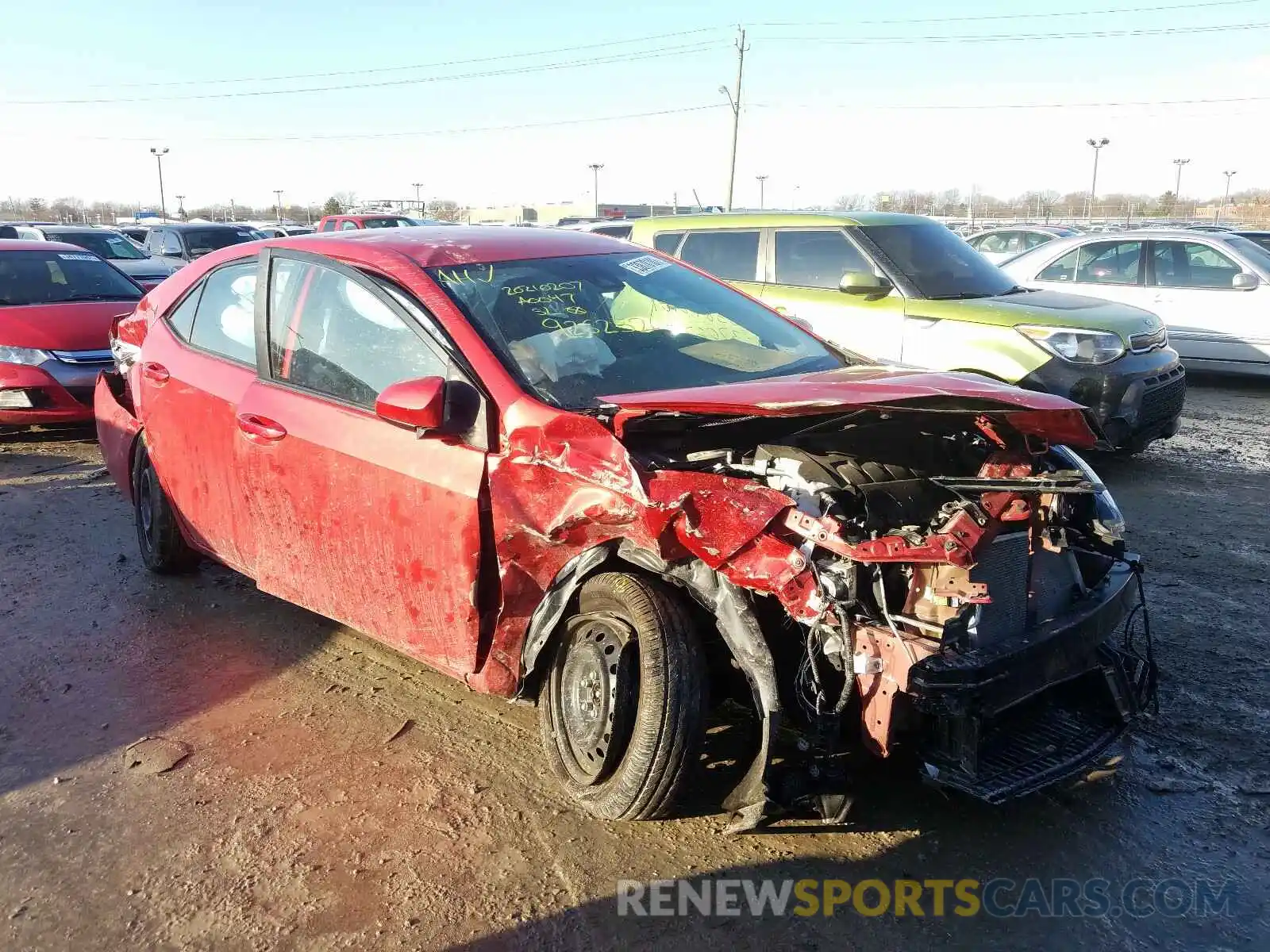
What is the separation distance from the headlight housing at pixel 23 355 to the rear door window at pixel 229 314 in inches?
161

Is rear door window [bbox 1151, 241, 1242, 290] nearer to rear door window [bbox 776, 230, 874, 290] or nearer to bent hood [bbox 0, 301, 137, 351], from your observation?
rear door window [bbox 776, 230, 874, 290]

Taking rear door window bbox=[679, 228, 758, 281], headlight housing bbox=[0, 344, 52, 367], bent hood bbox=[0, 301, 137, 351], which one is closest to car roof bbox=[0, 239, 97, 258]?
bent hood bbox=[0, 301, 137, 351]

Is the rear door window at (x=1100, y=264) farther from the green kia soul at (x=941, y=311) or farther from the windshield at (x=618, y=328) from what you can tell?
the windshield at (x=618, y=328)

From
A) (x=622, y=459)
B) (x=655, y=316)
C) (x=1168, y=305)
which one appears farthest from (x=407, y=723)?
(x=1168, y=305)

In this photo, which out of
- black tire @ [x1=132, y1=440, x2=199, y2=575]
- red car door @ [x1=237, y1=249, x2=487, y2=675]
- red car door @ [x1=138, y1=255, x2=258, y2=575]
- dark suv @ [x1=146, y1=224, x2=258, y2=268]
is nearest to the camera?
red car door @ [x1=237, y1=249, x2=487, y2=675]

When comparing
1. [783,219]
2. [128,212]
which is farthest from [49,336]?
[128,212]

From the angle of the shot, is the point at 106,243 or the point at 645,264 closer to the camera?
the point at 645,264

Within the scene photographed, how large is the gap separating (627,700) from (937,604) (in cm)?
91

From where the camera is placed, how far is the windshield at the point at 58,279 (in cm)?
879

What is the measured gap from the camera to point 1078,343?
691 cm

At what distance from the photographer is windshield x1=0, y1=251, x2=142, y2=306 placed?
8.79 metres

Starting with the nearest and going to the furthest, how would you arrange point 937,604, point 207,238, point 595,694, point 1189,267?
point 937,604 → point 595,694 → point 1189,267 → point 207,238

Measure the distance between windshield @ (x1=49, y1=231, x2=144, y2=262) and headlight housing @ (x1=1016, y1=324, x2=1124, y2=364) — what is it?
14775 millimetres

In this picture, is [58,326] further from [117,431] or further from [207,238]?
[207,238]
